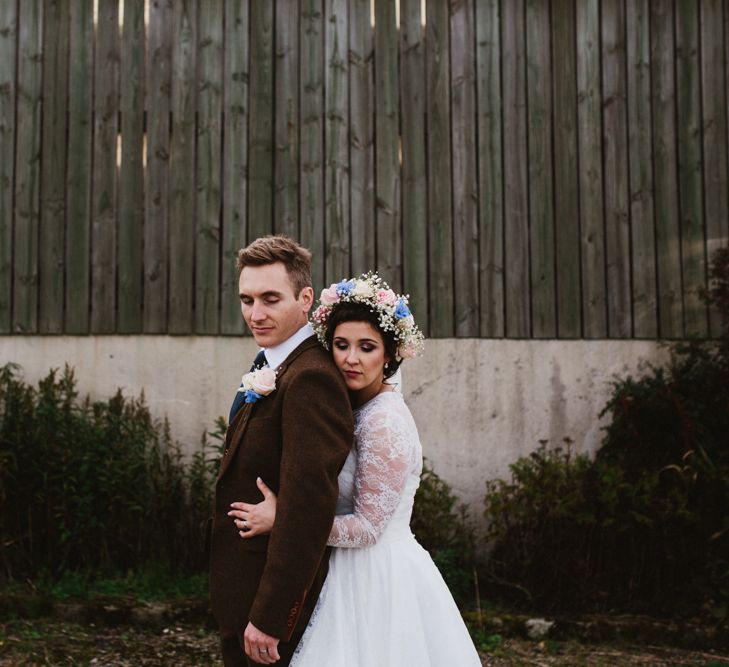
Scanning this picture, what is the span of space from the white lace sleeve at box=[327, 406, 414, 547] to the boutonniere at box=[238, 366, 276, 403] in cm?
35

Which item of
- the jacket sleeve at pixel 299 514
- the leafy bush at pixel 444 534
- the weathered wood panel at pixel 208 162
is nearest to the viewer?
the jacket sleeve at pixel 299 514

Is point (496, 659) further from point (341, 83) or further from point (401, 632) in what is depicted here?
point (341, 83)

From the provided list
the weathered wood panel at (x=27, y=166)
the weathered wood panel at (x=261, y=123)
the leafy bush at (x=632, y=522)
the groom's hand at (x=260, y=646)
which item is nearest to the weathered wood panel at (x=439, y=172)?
the weathered wood panel at (x=261, y=123)

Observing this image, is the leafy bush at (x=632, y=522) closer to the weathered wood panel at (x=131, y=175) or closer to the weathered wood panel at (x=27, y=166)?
the weathered wood panel at (x=131, y=175)

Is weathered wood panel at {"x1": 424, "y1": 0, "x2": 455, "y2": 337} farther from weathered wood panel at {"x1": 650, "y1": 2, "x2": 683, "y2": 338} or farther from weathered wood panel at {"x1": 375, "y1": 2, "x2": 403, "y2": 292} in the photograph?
weathered wood panel at {"x1": 650, "y1": 2, "x2": 683, "y2": 338}

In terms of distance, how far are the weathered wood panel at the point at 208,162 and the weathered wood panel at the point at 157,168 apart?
9.3 inches

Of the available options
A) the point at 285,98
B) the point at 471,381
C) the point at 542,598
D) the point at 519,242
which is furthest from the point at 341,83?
the point at 542,598

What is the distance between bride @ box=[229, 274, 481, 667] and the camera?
2473mm

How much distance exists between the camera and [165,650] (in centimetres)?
462

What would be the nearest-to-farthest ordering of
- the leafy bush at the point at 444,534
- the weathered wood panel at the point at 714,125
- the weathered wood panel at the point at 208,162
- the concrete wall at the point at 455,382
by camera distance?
Result: 1. the leafy bush at the point at 444,534
2. the concrete wall at the point at 455,382
3. the weathered wood panel at the point at 208,162
4. the weathered wood panel at the point at 714,125

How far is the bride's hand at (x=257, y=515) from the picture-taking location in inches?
94.5

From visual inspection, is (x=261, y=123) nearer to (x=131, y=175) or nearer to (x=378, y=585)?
(x=131, y=175)

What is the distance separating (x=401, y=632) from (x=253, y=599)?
19.3 inches

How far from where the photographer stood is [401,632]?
2.52 meters
